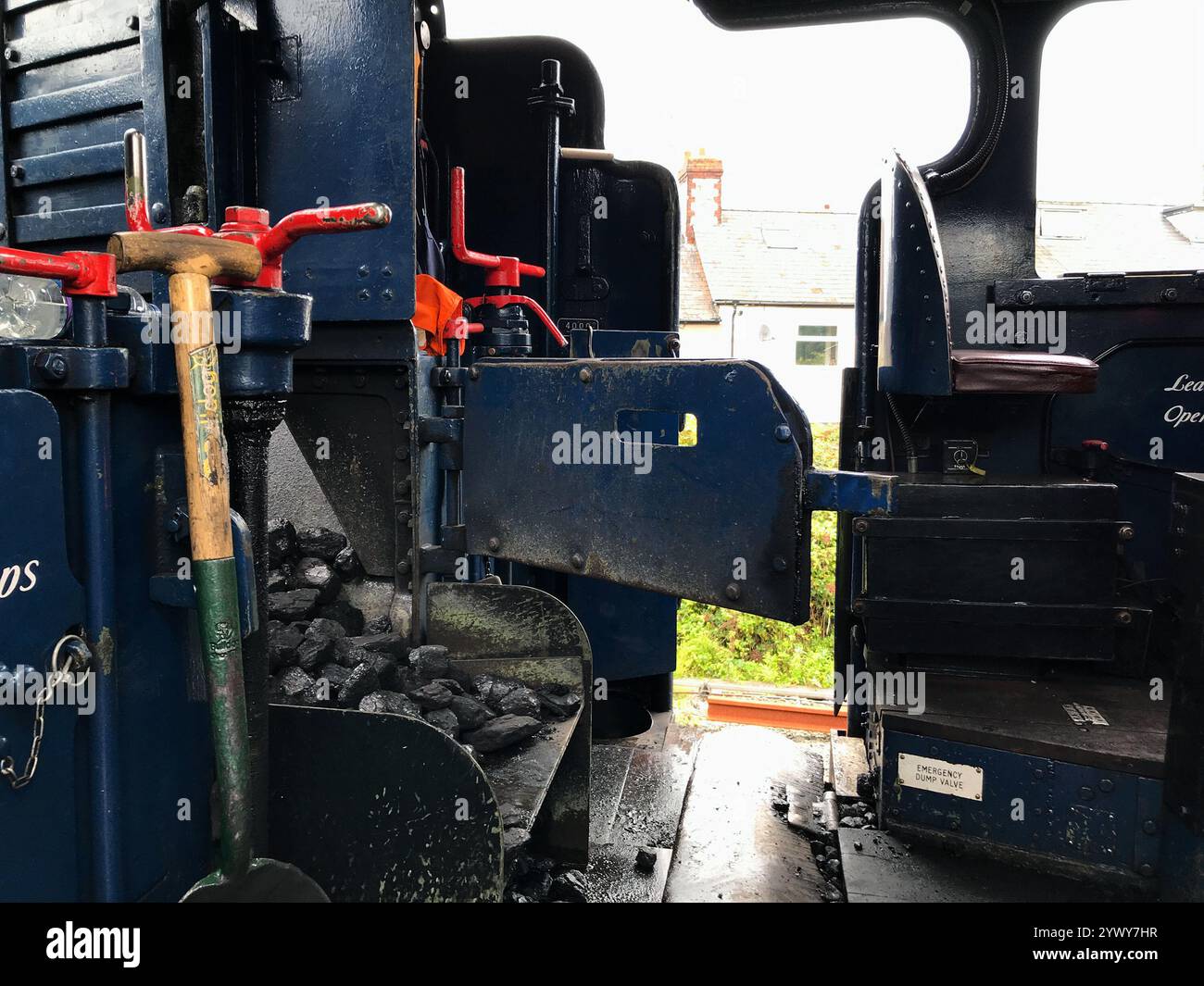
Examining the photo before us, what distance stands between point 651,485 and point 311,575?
3.26ft

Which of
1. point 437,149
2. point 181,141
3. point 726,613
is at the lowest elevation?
point 726,613

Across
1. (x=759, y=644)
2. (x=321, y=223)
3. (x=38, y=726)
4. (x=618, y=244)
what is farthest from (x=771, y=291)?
(x=38, y=726)

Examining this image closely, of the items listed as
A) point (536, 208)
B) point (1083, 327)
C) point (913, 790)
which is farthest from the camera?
point (536, 208)

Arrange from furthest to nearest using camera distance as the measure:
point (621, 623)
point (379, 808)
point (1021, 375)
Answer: point (621, 623) → point (1021, 375) → point (379, 808)

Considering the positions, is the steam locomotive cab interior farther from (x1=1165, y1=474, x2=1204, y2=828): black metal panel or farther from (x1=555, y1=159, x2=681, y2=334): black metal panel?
(x1=555, y1=159, x2=681, y2=334): black metal panel

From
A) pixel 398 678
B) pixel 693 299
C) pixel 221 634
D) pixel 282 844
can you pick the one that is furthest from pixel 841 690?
pixel 693 299

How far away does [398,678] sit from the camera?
2.18 metres

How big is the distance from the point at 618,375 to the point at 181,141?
1304 mm

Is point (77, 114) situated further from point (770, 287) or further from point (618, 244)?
point (770, 287)

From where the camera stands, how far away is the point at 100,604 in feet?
4.21

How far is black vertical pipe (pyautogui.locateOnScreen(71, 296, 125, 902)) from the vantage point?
4.13 feet

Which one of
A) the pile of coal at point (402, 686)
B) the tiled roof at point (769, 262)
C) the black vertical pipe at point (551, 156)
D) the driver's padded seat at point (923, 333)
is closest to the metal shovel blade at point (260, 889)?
the pile of coal at point (402, 686)

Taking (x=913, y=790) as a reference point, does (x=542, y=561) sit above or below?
above

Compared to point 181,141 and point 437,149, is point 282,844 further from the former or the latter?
point 437,149
